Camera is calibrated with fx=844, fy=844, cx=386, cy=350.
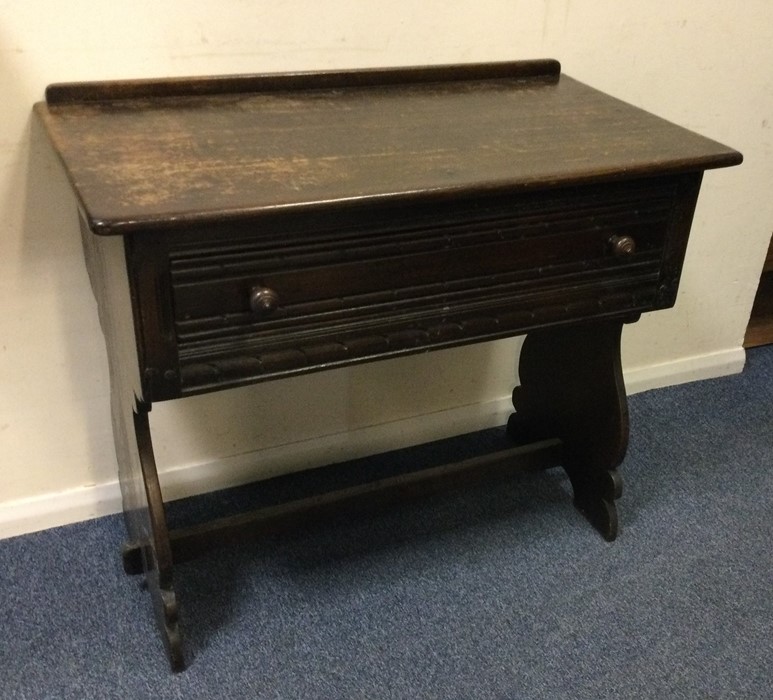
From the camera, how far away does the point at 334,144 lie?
112 centimetres

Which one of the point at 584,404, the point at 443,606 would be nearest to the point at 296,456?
the point at 443,606

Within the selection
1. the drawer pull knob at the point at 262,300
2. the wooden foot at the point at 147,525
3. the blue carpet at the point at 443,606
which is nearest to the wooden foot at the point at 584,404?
the blue carpet at the point at 443,606

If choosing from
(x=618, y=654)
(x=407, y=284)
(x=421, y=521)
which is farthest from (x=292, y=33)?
(x=618, y=654)

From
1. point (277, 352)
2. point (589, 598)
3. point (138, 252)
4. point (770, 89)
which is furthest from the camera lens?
point (770, 89)

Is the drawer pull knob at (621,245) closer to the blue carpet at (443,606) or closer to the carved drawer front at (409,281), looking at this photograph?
the carved drawer front at (409,281)

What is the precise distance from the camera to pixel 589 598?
1478 mm

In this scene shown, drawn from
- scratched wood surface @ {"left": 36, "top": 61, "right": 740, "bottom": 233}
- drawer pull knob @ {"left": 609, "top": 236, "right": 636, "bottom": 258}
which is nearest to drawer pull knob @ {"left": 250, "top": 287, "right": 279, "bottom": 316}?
scratched wood surface @ {"left": 36, "top": 61, "right": 740, "bottom": 233}

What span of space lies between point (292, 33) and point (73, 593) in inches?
39.5

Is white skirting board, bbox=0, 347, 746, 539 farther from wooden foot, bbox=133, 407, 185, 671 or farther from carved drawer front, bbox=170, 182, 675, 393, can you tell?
carved drawer front, bbox=170, 182, 675, 393

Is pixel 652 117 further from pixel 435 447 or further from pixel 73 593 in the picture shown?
pixel 73 593

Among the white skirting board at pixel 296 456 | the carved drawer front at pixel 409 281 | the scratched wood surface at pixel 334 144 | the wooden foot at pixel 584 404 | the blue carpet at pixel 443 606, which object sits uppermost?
the scratched wood surface at pixel 334 144

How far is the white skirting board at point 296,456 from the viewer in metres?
1.57

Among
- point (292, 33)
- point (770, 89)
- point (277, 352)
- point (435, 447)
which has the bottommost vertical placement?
point (435, 447)

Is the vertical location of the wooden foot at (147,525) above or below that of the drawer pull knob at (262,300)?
below
